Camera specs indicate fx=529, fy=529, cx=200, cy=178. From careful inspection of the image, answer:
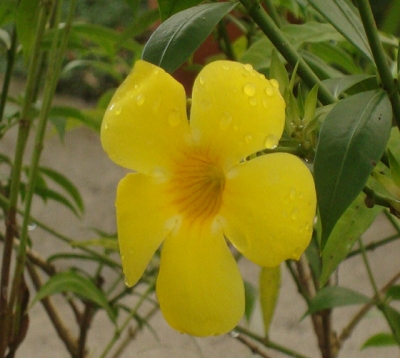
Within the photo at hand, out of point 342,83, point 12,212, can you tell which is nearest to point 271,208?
point 342,83

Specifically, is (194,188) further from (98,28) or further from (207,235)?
(98,28)

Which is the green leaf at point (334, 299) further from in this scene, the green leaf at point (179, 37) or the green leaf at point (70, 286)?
the green leaf at point (179, 37)

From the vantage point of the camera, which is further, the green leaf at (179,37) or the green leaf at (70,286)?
the green leaf at (70,286)

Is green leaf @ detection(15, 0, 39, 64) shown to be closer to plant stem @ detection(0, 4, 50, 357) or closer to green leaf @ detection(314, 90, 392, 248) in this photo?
plant stem @ detection(0, 4, 50, 357)

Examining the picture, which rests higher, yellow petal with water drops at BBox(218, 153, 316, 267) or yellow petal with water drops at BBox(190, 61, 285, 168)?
yellow petal with water drops at BBox(190, 61, 285, 168)

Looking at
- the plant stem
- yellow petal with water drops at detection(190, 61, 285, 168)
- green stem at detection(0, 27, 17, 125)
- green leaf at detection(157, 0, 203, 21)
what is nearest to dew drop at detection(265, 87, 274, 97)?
yellow petal with water drops at detection(190, 61, 285, 168)

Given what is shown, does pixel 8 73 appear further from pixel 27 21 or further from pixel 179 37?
pixel 179 37

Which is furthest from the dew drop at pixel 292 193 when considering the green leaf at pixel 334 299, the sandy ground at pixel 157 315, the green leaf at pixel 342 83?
the sandy ground at pixel 157 315
